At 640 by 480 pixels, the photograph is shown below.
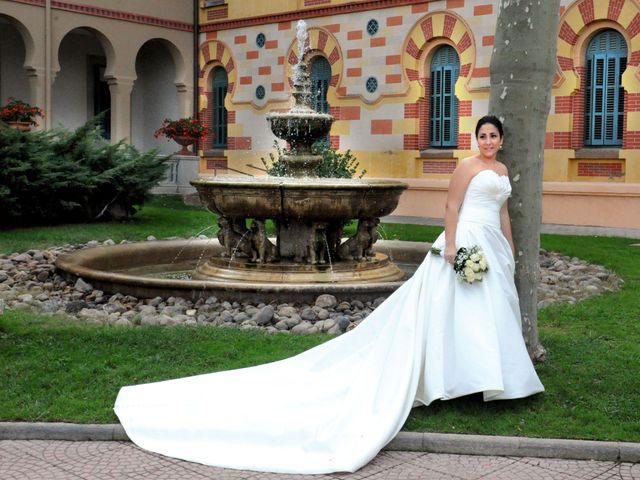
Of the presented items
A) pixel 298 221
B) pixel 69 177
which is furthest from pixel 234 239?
pixel 69 177

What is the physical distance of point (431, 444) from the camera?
5434 millimetres

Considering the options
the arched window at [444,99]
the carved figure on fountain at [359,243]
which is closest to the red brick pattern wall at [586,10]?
the arched window at [444,99]

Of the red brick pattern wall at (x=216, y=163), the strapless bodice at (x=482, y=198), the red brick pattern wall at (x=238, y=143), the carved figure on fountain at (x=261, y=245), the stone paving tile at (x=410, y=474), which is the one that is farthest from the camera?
the red brick pattern wall at (x=216, y=163)

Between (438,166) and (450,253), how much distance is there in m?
14.7

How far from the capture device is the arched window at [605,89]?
58.7 feet

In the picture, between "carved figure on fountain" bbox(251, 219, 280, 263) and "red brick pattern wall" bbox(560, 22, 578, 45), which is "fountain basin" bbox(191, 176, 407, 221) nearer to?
"carved figure on fountain" bbox(251, 219, 280, 263)

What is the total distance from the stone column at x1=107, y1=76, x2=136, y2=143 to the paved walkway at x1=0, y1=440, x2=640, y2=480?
20284 millimetres

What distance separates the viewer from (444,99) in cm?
2056

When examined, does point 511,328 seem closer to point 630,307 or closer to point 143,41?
point 630,307

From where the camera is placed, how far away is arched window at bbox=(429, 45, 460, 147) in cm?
2039

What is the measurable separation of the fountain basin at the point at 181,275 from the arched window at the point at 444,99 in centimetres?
759

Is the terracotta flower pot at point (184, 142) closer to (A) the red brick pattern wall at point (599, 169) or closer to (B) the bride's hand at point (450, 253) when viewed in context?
(A) the red brick pattern wall at point (599, 169)

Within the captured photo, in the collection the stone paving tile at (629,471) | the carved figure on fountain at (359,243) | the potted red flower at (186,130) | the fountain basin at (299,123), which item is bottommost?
the stone paving tile at (629,471)

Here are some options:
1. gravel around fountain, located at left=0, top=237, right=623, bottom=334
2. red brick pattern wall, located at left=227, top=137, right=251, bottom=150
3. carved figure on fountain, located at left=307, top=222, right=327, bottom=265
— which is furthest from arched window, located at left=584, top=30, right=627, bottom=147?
red brick pattern wall, located at left=227, top=137, right=251, bottom=150
